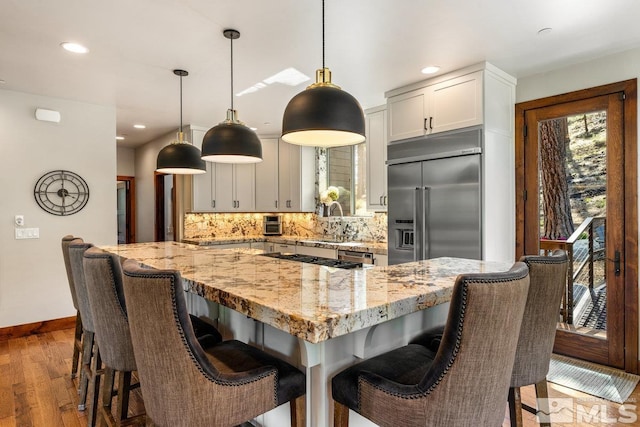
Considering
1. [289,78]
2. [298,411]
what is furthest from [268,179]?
[298,411]

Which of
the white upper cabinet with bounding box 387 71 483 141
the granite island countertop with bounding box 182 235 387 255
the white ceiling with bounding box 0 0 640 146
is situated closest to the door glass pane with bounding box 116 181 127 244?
the granite island countertop with bounding box 182 235 387 255

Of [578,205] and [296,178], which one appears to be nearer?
[578,205]

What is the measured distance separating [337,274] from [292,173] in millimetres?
4150

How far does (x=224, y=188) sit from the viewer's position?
5.80 metres

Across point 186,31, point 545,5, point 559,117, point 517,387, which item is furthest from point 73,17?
point 559,117

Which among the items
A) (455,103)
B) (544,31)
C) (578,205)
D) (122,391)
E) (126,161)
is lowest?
(122,391)

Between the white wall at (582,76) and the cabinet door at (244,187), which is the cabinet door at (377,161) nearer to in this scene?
the white wall at (582,76)

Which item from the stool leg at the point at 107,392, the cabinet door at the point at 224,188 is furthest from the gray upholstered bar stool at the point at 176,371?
the cabinet door at the point at 224,188

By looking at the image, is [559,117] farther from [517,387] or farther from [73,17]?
[73,17]

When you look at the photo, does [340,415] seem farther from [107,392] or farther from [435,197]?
[435,197]

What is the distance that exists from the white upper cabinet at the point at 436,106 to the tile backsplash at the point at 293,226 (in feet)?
4.87

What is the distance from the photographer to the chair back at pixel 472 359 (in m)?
0.99

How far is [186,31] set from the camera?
2619 mm

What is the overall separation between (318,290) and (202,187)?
4587mm
